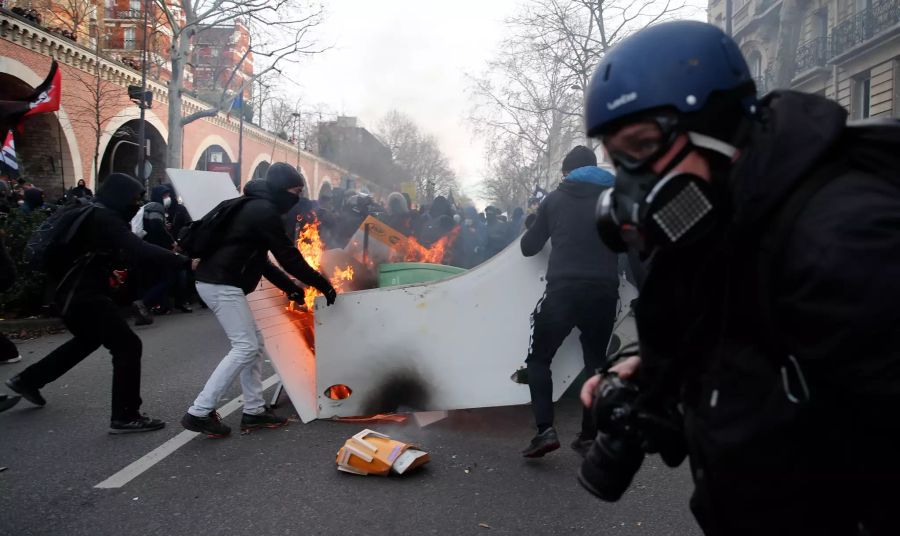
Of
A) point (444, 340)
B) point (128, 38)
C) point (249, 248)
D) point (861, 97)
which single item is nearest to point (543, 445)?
point (444, 340)

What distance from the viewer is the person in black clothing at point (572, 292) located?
4.02m

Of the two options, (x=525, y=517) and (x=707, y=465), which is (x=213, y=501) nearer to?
(x=525, y=517)

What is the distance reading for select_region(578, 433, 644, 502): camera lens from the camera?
1.48m

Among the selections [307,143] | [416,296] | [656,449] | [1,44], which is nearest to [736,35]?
[1,44]

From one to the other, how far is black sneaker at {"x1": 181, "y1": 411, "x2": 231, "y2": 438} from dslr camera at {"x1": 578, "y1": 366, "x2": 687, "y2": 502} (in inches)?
144

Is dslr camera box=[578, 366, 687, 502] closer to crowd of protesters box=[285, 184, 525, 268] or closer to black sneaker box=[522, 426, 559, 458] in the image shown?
black sneaker box=[522, 426, 559, 458]

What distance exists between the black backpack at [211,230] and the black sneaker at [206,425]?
3.64 ft

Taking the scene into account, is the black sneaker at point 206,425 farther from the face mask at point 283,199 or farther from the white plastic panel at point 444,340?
the face mask at point 283,199

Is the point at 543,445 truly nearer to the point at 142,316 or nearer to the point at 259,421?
the point at 259,421

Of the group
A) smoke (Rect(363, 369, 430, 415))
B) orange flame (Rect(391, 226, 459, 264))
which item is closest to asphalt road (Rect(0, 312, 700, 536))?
smoke (Rect(363, 369, 430, 415))

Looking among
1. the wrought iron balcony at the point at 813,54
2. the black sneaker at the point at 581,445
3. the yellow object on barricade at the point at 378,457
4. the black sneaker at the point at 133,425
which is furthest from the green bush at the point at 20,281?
the wrought iron balcony at the point at 813,54

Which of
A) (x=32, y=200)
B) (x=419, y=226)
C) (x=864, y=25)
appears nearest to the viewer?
(x=32, y=200)

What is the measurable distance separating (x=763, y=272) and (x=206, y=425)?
4255mm

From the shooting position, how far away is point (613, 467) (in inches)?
58.7
